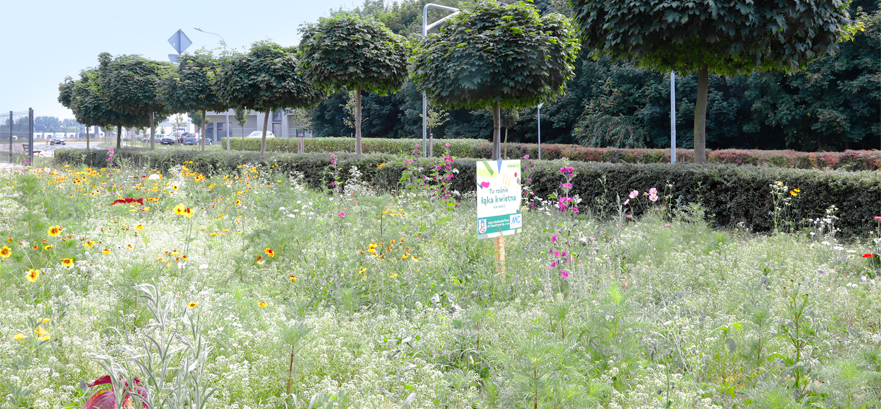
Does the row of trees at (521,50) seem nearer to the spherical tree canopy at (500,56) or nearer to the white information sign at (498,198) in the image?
the spherical tree canopy at (500,56)

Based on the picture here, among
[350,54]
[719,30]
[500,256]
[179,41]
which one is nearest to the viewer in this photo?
[500,256]

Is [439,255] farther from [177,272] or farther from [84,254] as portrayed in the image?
[84,254]

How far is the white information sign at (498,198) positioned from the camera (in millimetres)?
4035

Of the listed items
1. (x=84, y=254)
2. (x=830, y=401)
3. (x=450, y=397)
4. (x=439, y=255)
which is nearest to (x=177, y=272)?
(x=84, y=254)

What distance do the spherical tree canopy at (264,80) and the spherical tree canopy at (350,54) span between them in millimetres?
1667

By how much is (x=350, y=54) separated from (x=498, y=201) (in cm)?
806

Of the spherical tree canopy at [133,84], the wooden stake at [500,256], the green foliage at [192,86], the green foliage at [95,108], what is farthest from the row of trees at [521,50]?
the green foliage at [95,108]

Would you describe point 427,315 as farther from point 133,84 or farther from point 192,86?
point 133,84

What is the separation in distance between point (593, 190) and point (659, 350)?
206 inches

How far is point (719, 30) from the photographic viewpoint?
6.73 meters

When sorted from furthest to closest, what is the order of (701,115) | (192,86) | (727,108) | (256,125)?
Answer: (256,125), (727,108), (192,86), (701,115)

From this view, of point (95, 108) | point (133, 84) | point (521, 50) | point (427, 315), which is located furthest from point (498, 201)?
point (95, 108)

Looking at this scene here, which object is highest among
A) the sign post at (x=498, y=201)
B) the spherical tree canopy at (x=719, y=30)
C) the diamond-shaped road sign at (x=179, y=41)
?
the diamond-shaped road sign at (x=179, y=41)

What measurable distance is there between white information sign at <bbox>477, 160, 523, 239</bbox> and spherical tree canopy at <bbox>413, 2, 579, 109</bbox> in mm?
4697
